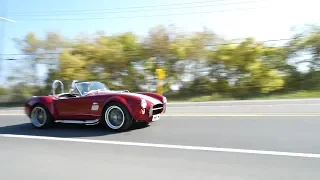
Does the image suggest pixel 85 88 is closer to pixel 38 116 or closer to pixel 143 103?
pixel 38 116

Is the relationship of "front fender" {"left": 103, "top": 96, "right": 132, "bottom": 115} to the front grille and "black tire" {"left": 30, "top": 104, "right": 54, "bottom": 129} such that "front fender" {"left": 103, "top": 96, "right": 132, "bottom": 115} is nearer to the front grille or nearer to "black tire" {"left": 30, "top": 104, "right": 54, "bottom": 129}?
the front grille

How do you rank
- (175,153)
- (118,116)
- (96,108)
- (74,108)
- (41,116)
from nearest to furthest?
(175,153) < (118,116) < (96,108) < (74,108) < (41,116)

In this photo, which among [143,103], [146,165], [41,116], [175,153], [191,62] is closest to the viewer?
[146,165]

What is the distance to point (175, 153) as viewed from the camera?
17.2 ft

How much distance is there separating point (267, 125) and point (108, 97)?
394cm

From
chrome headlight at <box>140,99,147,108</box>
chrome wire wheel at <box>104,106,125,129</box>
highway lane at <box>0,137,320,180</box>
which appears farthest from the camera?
chrome wire wheel at <box>104,106,125,129</box>

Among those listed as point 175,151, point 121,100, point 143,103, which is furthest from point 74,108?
point 175,151

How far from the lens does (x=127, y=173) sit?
14.1 feet

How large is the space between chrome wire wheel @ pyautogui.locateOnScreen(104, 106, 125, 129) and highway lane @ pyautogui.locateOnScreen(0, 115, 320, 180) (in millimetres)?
275

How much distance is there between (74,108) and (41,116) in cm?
140

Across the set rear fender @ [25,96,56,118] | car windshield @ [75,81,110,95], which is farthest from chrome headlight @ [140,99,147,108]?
rear fender @ [25,96,56,118]

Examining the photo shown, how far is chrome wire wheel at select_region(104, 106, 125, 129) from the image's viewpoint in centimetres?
747

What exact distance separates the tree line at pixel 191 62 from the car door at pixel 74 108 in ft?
28.7

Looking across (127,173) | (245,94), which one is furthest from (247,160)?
(245,94)
